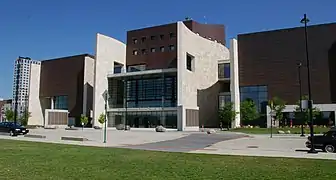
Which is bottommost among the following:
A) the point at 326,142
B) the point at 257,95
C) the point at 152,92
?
the point at 326,142

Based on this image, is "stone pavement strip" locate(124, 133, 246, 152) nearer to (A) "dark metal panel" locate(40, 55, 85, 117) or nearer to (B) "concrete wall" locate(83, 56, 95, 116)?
(B) "concrete wall" locate(83, 56, 95, 116)

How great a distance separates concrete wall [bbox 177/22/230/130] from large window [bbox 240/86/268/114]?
913 cm

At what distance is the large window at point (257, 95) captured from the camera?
2744 inches

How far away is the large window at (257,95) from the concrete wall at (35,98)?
175 feet

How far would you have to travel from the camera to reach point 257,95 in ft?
231

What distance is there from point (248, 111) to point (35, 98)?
55.9m

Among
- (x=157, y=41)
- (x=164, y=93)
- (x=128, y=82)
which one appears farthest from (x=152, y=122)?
(x=157, y=41)

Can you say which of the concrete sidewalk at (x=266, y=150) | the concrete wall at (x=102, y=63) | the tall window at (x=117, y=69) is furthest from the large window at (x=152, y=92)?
the concrete sidewalk at (x=266, y=150)

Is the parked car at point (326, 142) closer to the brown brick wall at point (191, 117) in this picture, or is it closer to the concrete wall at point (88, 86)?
the brown brick wall at point (191, 117)

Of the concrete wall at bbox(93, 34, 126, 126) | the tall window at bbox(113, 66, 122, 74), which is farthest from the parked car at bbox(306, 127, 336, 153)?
the tall window at bbox(113, 66, 122, 74)

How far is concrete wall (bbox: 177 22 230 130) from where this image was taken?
211ft

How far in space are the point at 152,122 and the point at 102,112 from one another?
1319cm

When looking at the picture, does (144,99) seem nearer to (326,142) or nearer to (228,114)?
(228,114)

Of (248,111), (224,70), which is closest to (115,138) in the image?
(248,111)
